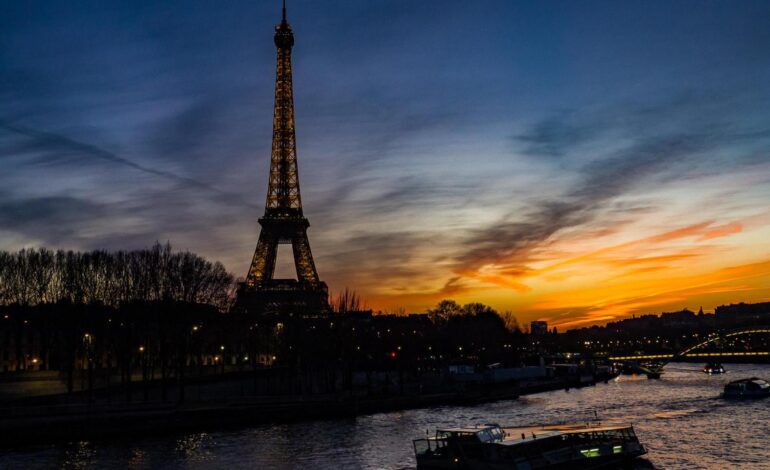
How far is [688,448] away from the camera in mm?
44969

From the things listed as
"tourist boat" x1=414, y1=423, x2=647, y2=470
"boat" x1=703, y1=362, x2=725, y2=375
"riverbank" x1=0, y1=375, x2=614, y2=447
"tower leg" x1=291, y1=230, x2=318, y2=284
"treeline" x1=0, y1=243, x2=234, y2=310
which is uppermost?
"tower leg" x1=291, y1=230, x2=318, y2=284

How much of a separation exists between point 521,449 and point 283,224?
107859 millimetres

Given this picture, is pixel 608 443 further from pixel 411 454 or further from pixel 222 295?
pixel 222 295

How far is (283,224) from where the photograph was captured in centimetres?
13800

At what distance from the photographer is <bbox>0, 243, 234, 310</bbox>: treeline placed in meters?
67.4

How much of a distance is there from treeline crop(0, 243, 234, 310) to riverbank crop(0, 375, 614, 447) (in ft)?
45.7

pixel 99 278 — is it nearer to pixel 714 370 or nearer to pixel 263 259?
pixel 263 259

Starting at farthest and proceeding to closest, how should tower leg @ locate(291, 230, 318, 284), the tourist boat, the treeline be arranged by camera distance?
1. tower leg @ locate(291, 230, 318, 284)
2. the treeline
3. the tourist boat

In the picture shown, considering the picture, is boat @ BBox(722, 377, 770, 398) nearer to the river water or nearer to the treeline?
the river water

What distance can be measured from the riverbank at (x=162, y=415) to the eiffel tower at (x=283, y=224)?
64137 millimetres

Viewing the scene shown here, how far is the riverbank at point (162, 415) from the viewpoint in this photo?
44.0 m

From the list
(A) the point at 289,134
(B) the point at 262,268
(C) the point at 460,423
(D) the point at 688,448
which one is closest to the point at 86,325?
(C) the point at 460,423

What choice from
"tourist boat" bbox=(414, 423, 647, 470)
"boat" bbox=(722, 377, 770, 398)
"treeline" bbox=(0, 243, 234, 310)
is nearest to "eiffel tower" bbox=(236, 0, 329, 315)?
"treeline" bbox=(0, 243, 234, 310)

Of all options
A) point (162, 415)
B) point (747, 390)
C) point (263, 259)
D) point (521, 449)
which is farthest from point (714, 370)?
point (521, 449)
